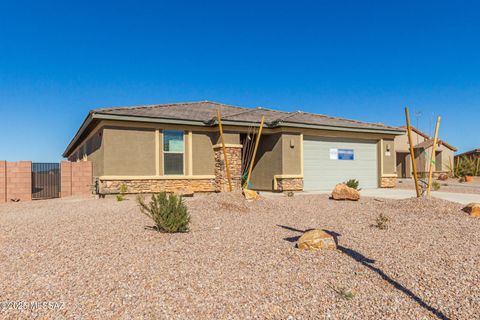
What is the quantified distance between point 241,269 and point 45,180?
1417 cm

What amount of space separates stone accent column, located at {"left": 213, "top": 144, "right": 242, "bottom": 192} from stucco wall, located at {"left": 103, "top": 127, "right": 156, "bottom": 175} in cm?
272

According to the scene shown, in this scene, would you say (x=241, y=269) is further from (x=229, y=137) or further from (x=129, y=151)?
(x=229, y=137)

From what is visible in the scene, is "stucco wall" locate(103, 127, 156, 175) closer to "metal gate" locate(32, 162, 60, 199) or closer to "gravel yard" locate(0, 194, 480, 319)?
"metal gate" locate(32, 162, 60, 199)

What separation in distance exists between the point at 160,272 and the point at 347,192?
28.8 feet

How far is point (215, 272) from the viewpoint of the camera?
4723mm

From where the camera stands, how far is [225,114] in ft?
56.0

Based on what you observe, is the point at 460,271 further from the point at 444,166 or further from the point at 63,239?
the point at 444,166

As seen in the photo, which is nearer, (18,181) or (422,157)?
(18,181)

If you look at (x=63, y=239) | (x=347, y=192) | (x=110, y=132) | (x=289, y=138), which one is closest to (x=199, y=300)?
(x=63, y=239)

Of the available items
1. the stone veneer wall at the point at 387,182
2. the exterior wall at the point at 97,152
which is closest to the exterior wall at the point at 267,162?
the stone veneer wall at the point at 387,182

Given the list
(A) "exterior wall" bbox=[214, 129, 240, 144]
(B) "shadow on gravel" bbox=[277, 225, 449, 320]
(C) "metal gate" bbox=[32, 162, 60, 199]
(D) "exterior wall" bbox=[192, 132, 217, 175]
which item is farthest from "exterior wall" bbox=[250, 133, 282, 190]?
(B) "shadow on gravel" bbox=[277, 225, 449, 320]

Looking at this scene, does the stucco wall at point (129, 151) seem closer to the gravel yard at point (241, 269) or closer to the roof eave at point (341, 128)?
the gravel yard at point (241, 269)

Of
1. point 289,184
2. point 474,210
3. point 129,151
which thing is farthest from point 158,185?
point 474,210

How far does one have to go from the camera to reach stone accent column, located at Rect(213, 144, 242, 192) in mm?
15242
